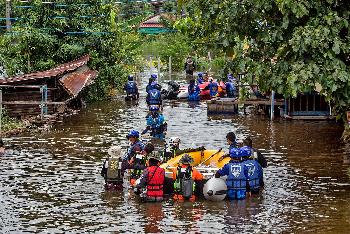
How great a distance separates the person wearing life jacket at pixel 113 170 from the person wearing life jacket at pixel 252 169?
125 inches

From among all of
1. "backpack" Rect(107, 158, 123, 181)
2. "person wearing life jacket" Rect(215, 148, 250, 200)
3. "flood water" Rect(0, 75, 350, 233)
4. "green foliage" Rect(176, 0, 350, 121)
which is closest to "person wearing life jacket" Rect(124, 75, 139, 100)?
"flood water" Rect(0, 75, 350, 233)

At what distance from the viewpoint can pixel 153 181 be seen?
1947cm

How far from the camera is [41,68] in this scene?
41781 millimetres

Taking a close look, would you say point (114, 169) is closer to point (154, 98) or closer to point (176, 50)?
point (154, 98)

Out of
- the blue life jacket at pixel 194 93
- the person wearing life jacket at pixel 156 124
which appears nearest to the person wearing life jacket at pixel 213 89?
the blue life jacket at pixel 194 93

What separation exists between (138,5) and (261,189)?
236 ft

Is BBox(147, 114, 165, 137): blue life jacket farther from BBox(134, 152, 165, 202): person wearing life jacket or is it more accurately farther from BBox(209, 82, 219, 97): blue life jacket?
BBox(209, 82, 219, 97): blue life jacket

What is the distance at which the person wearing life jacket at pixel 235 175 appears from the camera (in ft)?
65.1

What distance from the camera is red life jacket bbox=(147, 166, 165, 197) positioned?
63.4 ft

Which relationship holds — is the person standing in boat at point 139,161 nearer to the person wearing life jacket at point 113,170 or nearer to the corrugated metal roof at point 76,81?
the person wearing life jacket at point 113,170

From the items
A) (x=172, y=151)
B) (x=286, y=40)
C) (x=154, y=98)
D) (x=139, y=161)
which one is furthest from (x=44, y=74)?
(x=286, y=40)

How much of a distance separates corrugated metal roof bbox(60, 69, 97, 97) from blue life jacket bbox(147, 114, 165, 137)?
675 centimetres

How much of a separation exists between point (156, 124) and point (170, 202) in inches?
368

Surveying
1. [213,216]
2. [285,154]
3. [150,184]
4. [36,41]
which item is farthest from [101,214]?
[36,41]
